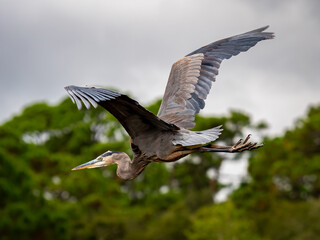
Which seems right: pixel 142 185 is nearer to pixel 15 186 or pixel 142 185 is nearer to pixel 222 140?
pixel 222 140

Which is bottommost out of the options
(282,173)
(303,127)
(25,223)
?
(25,223)

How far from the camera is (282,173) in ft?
131

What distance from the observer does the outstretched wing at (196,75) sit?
10227 millimetres

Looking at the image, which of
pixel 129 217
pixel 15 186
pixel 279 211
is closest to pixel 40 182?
pixel 129 217

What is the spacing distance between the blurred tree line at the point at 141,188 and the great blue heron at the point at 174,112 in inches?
767

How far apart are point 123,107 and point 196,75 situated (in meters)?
1.74

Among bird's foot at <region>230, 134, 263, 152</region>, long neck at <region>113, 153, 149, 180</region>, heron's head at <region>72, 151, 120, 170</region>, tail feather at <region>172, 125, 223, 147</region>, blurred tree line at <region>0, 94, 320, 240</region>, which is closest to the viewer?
tail feather at <region>172, 125, 223, 147</region>

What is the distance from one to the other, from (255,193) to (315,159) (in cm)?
322

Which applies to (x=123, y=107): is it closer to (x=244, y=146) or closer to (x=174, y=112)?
(x=174, y=112)

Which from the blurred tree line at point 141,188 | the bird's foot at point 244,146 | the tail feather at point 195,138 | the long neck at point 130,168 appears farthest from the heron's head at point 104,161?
the blurred tree line at point 141,188

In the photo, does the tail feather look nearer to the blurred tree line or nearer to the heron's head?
the heron's head

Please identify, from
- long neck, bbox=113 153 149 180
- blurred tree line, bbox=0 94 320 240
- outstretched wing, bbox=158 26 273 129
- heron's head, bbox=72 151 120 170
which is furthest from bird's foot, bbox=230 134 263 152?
blurred tree line, bbox=0 94 320 240

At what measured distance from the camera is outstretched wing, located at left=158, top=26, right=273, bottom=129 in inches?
403

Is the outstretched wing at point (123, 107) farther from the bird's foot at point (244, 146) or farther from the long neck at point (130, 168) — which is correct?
the bird's foot at point (244, 146)
